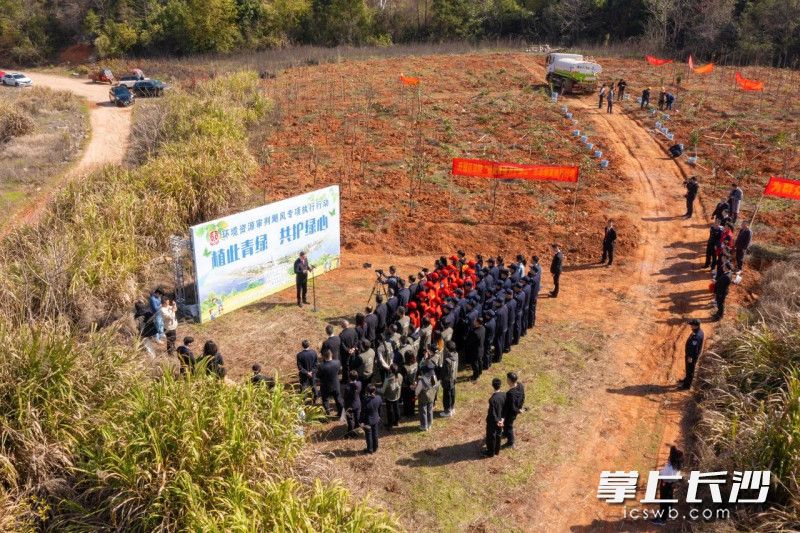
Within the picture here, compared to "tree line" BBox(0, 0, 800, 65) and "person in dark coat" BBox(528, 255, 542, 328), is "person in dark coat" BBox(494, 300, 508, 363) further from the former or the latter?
"tree line" BBox(0, 0, 800, 65)

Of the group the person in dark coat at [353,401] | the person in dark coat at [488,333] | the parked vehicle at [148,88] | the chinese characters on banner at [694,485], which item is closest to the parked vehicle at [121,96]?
the parked vehicle at [148,88]

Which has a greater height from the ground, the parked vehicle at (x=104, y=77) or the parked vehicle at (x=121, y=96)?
the parked vehicle at (x=104, y=77)

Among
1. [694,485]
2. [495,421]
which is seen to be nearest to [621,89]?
[495,421]

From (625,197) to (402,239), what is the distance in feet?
27.6

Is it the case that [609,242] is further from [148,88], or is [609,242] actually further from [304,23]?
[304,23]

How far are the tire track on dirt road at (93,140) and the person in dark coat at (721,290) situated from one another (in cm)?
1836

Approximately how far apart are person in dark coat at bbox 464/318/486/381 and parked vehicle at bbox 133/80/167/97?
35.1m

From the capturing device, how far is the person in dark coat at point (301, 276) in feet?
51.3

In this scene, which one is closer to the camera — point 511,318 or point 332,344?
point 332,344

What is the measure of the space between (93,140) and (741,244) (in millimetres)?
28577

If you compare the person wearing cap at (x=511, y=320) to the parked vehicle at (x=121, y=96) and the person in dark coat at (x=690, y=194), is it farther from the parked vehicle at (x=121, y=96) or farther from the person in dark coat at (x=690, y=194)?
the parked vehicle at (x=121, y=96)

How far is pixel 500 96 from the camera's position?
116 feet

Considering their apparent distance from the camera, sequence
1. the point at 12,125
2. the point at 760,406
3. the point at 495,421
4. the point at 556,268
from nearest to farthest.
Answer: the point at 760,406 → the point at 495,421 → the point at 556,268 → the point at 12,125

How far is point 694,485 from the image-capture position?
360 inches
